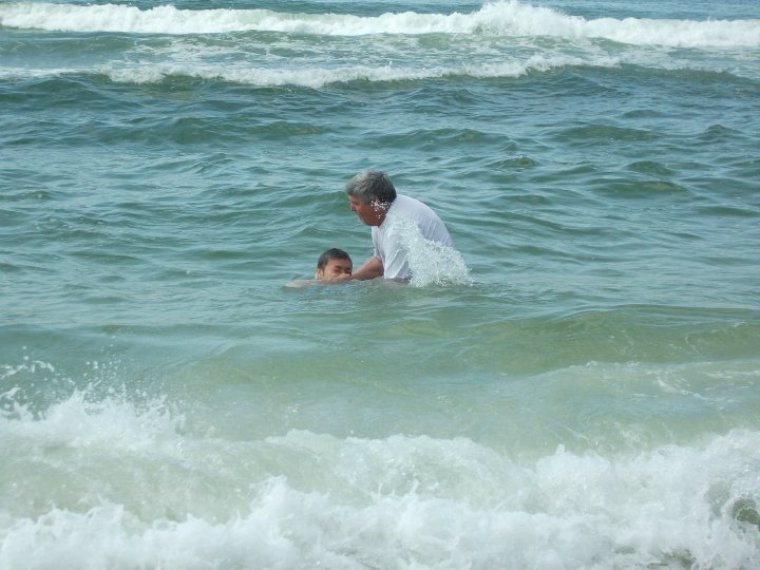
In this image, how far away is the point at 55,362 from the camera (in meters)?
6.02

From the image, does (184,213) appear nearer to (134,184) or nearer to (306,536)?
(134,184)

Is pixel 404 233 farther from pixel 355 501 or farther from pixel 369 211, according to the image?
pixel 355 501

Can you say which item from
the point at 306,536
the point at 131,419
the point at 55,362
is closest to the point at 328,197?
the point at 55,362

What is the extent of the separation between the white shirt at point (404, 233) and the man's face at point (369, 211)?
2.0 inches

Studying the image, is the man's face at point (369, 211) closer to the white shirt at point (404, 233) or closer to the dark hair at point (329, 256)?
the white shirt at point (404, 233)

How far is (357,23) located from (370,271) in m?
18.5

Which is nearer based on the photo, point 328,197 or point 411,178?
point 328,197

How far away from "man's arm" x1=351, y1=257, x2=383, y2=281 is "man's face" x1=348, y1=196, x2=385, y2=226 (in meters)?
0.42

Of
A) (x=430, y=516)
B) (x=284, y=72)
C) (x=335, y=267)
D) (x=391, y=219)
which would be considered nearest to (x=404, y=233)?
(x=391, y=219)

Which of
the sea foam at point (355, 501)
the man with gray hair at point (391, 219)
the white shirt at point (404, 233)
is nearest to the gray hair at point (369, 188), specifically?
the man with gray hair at point (391, 219)

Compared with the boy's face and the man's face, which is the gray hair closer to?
the man's face

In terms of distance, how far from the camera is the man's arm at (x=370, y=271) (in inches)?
310

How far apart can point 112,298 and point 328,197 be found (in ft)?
12.0

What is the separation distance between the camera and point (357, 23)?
82.9 ft
